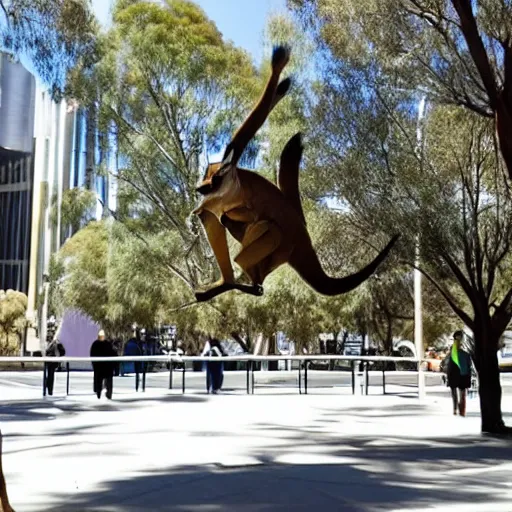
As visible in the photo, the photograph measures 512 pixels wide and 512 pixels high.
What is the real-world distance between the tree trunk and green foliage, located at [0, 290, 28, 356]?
3283 cm

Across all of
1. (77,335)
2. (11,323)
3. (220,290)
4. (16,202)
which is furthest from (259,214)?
(16,202)

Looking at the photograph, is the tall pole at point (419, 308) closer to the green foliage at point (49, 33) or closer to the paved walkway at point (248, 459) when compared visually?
the paved walkway at point (248, 459)

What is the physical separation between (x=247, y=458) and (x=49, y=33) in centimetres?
554

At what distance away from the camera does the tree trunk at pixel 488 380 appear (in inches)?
479

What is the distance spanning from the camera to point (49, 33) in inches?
349

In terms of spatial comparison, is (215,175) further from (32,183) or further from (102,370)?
(32,183)

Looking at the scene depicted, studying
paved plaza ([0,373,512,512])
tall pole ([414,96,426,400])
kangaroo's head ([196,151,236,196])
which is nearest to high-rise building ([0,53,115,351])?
tall pole ([414,96,426,400])

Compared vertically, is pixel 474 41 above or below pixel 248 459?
above

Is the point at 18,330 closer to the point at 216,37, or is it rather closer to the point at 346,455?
the point at 216,37

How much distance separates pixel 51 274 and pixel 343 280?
3050cm

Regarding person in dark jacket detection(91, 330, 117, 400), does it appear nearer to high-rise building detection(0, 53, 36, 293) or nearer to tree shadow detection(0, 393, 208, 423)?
tree shadow detection(0, 393, 208, 423)

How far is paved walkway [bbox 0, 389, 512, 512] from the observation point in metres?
6.88

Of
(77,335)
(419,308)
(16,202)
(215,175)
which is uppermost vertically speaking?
(16,202)

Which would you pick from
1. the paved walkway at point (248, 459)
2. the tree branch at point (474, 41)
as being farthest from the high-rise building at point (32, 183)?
the tree branch at point (474, 41)
